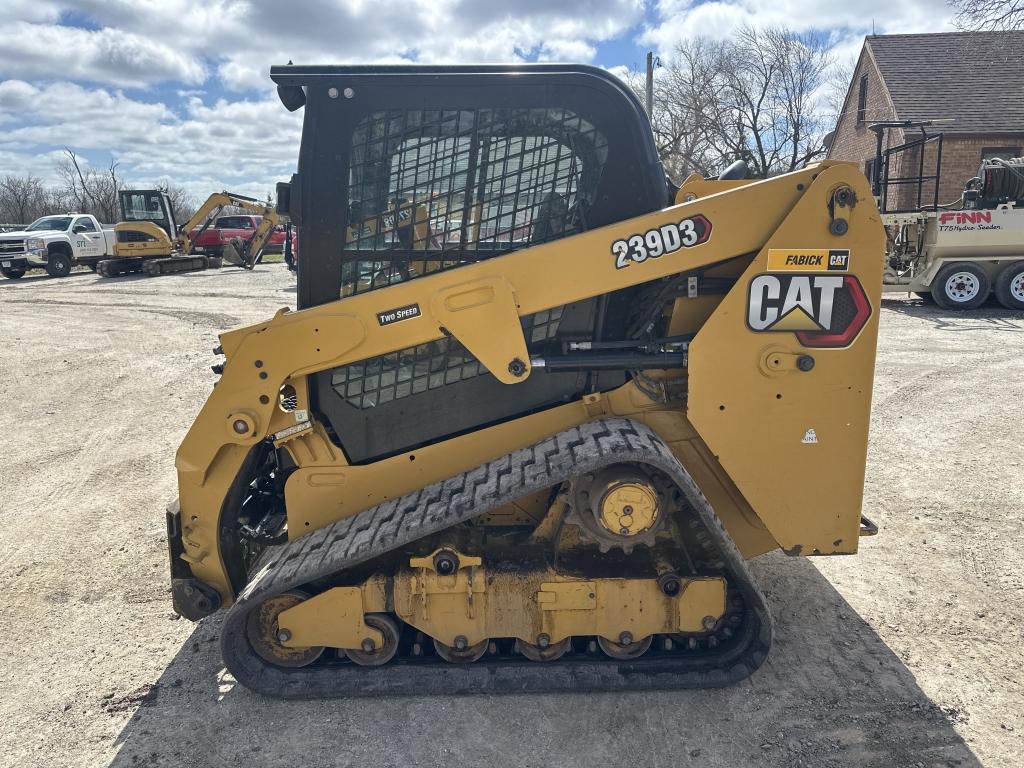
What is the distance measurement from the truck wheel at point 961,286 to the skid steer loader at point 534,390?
13354 millimetres

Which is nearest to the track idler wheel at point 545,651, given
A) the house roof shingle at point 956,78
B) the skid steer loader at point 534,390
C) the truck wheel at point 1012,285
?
the skid steer loader at point 534,390

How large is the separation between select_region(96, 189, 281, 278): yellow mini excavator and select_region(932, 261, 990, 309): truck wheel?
60.5 ft

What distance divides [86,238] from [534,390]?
2548cm

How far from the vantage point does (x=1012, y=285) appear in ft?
46.7

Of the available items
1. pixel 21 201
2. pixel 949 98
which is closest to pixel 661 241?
pixel 949 98

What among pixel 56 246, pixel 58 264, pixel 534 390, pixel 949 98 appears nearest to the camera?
pixel 534 390

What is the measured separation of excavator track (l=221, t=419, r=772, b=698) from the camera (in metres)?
3.08

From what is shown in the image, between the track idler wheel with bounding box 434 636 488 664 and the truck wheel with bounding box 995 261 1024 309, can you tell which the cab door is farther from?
the truck wheel with bounding box 995 261 1024 309

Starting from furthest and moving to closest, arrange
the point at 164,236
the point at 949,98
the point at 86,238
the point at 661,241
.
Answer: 1. the point at 164,236
2. the point at 86,238
3. the point at 949,98
4. the point at 661,241

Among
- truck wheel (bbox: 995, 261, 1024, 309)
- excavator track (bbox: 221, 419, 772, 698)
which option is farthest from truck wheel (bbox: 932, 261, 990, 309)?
excavator track (bbox: 221, 419, 772, 698)

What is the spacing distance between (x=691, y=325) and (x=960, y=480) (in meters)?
3.65

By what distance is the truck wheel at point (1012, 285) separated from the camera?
14.2m

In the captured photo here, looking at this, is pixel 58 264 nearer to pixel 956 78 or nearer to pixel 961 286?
pixel 961 286

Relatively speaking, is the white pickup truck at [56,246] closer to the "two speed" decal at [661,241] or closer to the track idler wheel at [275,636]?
the track idler wheel at [275,636]
